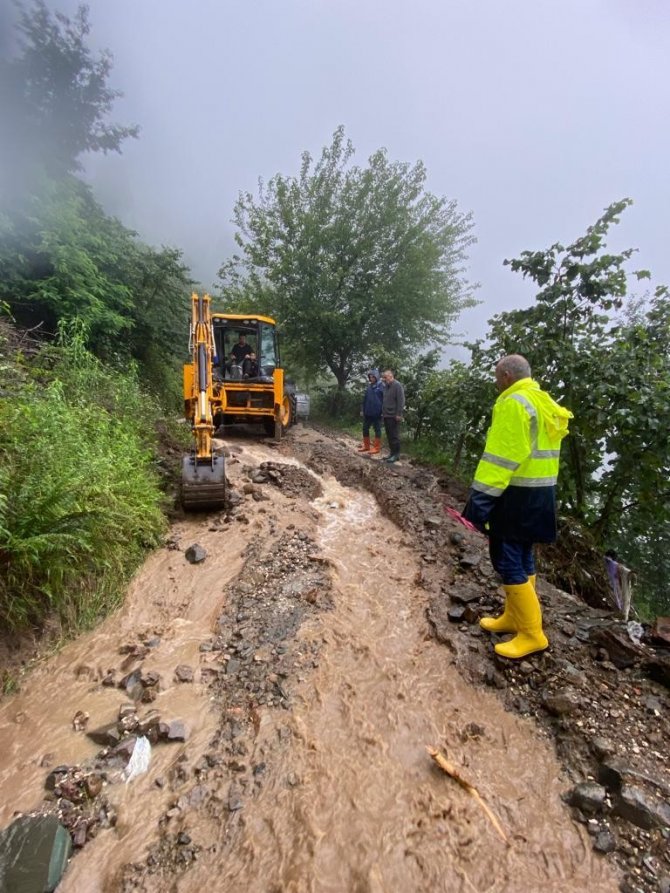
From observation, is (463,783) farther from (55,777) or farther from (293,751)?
(55,777)

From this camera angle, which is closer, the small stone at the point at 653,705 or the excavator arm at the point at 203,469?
the small stone at the point at 653,705

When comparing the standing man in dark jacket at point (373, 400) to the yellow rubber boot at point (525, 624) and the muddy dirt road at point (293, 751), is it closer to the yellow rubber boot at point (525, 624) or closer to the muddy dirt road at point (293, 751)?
the muddy dirt road at point (293, 751)

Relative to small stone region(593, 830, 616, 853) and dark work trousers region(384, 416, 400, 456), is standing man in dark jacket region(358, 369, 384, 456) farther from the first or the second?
small stone region(593, 830, 616, 853)

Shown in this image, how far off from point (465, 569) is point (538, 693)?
1.42m

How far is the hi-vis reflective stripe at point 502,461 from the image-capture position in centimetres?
241

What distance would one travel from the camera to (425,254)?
13.6m

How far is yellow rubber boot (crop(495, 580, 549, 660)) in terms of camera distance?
8.42 feet

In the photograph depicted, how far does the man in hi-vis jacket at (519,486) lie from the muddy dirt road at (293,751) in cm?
59

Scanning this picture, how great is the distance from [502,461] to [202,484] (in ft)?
10.7

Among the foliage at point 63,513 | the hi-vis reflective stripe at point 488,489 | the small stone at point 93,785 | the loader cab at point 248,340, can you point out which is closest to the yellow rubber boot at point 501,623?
the hi-vis reflective stripe at point 488,489

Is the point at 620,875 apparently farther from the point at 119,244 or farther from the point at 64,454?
the point at 119,244

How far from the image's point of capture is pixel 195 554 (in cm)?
392

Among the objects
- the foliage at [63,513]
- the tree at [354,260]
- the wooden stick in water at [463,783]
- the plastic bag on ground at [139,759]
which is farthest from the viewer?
the tree at [354,260]

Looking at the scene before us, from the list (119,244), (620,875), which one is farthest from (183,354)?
(620,875)
